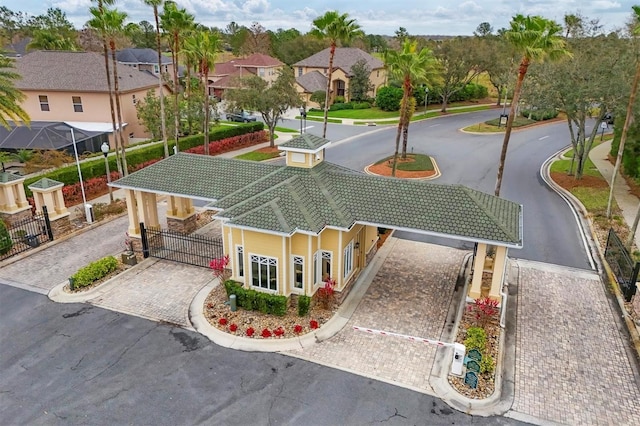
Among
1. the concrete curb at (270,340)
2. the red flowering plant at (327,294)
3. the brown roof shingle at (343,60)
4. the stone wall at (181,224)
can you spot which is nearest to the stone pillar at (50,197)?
the stone wall at (181,224)

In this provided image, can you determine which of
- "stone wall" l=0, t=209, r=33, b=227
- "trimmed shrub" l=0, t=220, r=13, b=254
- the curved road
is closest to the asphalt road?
"trimmed shrub" l=0, t=220, r=13, b=254

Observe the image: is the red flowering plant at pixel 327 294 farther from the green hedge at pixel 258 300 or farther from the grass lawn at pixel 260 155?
the grass lawn at pixel 260 155

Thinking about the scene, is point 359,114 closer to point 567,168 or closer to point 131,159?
point 567,168

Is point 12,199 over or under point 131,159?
under

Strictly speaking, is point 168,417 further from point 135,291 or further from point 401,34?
point 401,34

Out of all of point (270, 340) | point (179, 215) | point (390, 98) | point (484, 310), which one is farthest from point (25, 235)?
point (390, 98)

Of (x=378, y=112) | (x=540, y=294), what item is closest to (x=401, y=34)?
(x=378, y=112)

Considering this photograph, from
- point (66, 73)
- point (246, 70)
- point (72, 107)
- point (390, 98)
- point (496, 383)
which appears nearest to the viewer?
point (496, 383)
